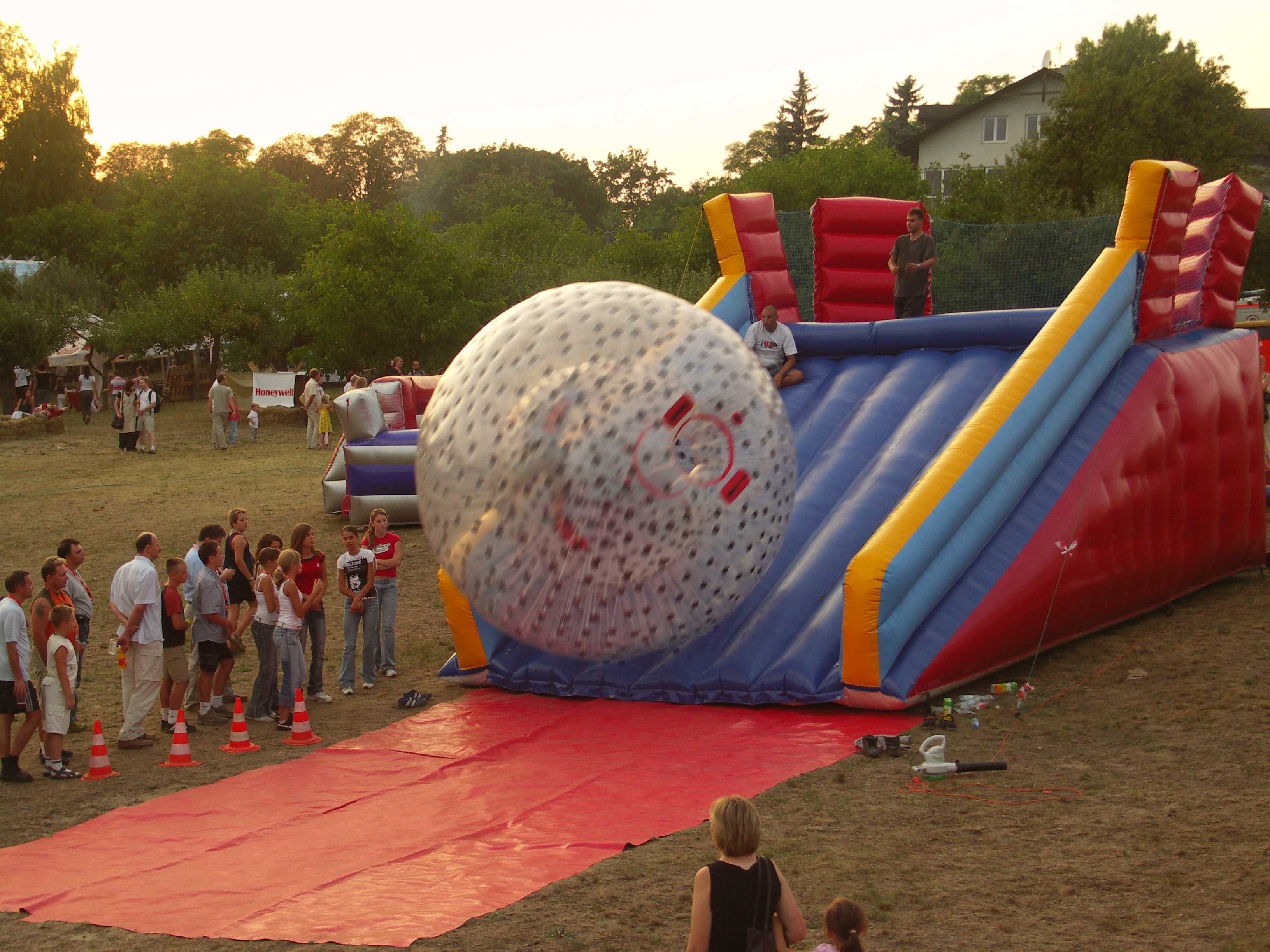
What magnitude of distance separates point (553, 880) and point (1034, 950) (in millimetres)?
2115

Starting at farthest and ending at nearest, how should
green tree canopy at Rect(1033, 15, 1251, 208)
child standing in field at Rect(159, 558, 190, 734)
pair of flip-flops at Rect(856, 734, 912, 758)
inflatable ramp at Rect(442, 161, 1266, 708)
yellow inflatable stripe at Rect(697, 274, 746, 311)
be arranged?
green tree canopy at Rect(1033, 15, 1251, 208)
yellow inflatable stripe at Rect(697, 274, 746, 311)
child standing in field at Rect(159, 558, 190, 734)
inflatable ramp at Rect(442, 161, 1266, 708)
pair of flip-flops at Rect(856, 734, 912, 758)

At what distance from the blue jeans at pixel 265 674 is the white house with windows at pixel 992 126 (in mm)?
57400

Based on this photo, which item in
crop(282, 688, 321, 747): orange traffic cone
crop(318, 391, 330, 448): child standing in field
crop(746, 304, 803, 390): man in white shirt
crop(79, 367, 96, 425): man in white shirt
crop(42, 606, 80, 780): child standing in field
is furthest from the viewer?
crop(79, 367, 96, 425): man in white shirt

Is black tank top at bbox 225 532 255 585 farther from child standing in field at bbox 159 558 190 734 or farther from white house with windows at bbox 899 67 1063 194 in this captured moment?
white house with windows at bbox 899 67 1063 194

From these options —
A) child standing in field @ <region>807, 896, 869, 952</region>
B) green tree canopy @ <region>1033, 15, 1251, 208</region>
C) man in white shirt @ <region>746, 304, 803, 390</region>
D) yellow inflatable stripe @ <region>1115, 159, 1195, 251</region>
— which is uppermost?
green tree canopy @ <region>1033, 15, 1251, 208</region>

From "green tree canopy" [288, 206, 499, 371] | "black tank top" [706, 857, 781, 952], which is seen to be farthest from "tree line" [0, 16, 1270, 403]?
"black tank top" [706, 857, 781, 952]

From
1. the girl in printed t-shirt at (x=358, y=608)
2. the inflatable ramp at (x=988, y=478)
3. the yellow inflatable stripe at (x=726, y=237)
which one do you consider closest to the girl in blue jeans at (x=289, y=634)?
the girl in printed t-shirt at (x=358, y=608)

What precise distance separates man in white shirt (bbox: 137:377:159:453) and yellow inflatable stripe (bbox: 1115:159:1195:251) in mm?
18430

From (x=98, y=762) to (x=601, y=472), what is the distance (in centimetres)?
371

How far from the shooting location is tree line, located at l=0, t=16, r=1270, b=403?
101 feet

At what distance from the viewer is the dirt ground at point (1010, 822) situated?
5113mm

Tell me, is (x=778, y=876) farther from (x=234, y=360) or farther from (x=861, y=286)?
(x=234, y=360)

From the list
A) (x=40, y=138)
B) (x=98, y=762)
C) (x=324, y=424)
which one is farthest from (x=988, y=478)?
(x=40, y=138)

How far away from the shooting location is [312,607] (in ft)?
30.5
